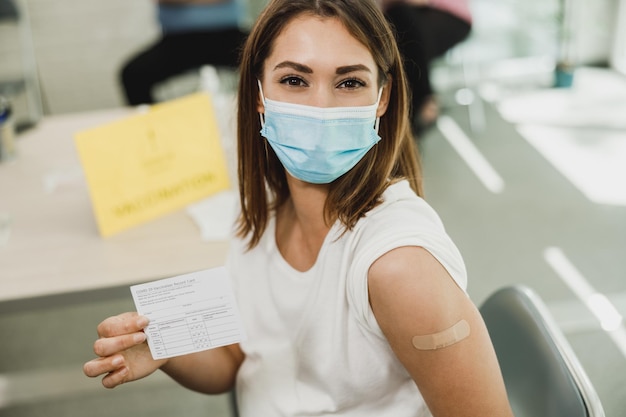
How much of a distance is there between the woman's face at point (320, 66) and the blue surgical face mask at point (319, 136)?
0.05ft

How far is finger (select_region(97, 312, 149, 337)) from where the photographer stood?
950mm

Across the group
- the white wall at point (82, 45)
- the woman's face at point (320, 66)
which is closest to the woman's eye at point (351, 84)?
the woman's face at point (320, 66)

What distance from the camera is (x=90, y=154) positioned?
148cm

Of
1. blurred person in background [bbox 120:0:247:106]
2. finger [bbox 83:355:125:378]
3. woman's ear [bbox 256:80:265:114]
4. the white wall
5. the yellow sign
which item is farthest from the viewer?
the white wall

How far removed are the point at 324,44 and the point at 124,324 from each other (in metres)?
0.51

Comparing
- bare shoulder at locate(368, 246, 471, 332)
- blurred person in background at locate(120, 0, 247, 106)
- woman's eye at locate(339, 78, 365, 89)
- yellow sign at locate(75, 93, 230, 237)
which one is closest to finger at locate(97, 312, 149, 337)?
bare shoulder at locate(368, 246, 471, 332)

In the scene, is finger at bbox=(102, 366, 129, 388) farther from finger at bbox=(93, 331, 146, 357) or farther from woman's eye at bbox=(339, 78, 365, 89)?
woman's eye at bbox=(339, 78, 365, 89)

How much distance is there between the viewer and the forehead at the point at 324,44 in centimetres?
95

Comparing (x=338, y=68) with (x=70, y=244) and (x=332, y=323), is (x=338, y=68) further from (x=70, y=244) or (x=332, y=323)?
(x=70, y=244)

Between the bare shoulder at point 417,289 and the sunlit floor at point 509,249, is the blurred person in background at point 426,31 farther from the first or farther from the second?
the bare shoulder at point 417,289

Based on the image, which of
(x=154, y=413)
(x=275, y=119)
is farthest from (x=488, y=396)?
(x=154, y=413)

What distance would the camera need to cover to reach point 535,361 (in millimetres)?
1027

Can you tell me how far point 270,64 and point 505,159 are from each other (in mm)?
2532

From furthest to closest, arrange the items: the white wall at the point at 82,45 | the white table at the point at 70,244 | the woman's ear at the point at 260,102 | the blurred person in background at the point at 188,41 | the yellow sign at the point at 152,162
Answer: the white wall at the point at 82,45, the blurred person in background at the point at 188,41, the yellow sign at the point at 152,162, the white table at the point at 70,244, the woman's ear at the point at 260,102
